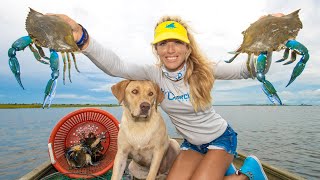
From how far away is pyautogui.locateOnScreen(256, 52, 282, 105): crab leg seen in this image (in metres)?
2.73

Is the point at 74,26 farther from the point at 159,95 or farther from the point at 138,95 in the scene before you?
the point at 159,95

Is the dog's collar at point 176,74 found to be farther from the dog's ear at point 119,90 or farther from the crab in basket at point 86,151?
the crab in basket at point 86,151

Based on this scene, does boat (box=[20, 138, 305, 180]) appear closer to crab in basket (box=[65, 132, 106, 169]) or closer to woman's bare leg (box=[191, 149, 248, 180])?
crab in basket (box=[65, 132, 106, 169])

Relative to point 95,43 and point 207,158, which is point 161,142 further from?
point 95,43

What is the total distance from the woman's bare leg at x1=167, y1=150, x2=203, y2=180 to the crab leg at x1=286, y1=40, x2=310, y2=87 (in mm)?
1951

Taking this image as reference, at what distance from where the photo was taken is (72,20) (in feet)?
9.43

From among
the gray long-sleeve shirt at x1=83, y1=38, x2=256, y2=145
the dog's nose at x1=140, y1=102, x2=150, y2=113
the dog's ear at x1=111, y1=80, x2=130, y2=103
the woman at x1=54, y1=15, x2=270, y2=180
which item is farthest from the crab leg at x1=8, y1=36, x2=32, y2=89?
the dog's nose at x1=140, y1=102, x2=150, y2=113

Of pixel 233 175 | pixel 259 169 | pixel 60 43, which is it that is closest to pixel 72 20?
pixel 60 43

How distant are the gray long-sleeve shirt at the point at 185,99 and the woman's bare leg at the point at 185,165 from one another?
258mm

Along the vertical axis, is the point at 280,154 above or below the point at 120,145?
below

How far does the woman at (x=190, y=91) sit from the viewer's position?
3.78 metres

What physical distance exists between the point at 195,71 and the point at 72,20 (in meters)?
1.82

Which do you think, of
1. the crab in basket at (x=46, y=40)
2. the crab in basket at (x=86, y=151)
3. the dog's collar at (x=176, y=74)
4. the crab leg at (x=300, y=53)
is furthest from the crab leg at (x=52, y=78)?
the crab in basket at (x=86, y=151)

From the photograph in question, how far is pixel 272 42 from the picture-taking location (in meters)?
2.82
